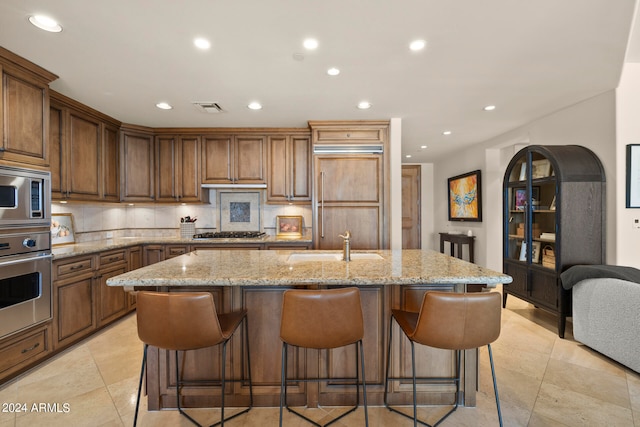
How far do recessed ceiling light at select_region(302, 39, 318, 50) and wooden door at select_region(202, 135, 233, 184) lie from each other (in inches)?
92.7

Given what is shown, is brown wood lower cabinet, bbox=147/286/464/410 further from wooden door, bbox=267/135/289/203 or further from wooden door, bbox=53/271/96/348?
wooden door, bbox=267/135/289/203

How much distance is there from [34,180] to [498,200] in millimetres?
5890

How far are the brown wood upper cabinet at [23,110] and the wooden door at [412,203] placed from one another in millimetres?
6267

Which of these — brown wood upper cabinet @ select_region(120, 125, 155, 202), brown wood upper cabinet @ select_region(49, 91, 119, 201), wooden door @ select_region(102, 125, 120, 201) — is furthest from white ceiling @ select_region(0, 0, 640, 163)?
brown wood upper cabinet @ select_region(120, 125, 155, 202)

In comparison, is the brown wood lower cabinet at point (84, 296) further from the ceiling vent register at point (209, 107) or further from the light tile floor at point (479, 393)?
the ceiling vent register at point (209, 107)

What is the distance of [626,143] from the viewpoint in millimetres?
2797

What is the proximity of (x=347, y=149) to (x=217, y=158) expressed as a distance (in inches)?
72.5

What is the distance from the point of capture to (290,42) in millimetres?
2023

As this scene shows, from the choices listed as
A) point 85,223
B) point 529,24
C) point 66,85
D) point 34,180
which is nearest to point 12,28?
point 66,85

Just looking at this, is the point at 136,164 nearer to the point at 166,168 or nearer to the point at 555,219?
the point at 166,168

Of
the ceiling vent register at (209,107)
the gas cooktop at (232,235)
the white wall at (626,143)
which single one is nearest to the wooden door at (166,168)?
the gas cooktop at (232,235)

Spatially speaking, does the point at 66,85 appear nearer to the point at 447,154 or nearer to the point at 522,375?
the point at 522,375

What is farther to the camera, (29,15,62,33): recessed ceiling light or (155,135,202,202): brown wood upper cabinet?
(155,135,202,202): brown wood upper cabinet

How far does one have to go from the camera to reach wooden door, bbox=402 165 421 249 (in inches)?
274
